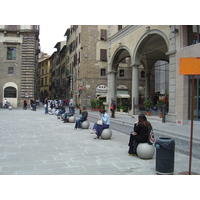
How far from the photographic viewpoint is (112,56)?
24.1 meters

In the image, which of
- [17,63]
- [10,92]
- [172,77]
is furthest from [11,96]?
[172,77]

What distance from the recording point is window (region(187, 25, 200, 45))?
13.7 m

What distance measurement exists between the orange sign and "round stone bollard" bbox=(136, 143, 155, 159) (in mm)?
2393

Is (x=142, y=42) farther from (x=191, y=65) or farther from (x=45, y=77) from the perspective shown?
(x=45, y=77)

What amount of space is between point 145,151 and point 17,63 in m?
32.3

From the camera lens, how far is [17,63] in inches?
1388

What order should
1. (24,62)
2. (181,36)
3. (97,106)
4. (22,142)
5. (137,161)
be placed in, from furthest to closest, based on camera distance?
(24,62) → (97,106) → (181,36) → (22,142) → (137,161)

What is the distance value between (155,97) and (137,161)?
26.7m

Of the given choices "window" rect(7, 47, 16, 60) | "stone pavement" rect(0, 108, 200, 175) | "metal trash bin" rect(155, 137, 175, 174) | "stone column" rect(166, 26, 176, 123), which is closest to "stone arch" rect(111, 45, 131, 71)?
"stone column" rect(166, 26, 176, 123)

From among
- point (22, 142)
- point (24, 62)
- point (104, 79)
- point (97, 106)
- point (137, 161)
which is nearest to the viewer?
point (137, 161)

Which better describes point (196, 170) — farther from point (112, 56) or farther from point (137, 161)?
point (112, 56)

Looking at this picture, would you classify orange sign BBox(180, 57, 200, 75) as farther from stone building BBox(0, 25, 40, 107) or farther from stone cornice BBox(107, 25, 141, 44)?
stone building BBox(0, 25, 40, 107)

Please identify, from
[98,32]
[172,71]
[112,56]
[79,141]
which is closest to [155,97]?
[112,56]

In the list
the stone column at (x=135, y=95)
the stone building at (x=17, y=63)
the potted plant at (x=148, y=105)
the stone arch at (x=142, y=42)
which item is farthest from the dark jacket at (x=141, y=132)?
the stone building at (x=17, y=63)
